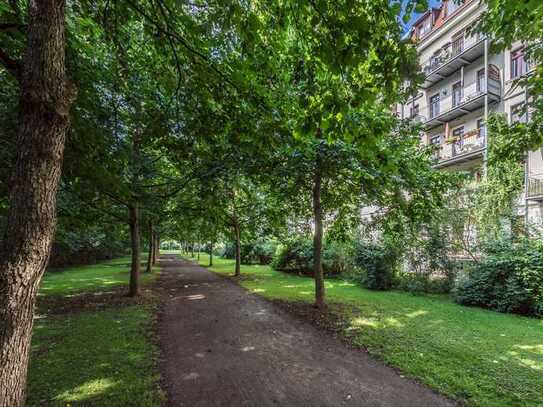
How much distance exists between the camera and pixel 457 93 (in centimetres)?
1984

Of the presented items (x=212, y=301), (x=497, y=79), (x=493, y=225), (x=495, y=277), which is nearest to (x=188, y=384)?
(x=212, y=301)

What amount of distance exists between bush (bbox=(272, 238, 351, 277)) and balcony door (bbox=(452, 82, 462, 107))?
13613 mm

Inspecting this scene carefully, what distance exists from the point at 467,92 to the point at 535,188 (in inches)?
311

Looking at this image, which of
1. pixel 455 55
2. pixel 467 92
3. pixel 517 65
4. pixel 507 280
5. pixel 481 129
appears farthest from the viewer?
pixel 455 55

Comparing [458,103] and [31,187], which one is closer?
[31,187]

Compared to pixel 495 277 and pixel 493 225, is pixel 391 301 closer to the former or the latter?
pixel 495 277

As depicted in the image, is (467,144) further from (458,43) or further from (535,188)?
(458,43)

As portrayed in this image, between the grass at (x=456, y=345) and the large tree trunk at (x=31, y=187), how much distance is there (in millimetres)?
5106

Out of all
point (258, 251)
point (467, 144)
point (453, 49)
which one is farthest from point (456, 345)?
point (258, 251)

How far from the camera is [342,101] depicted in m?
3.50

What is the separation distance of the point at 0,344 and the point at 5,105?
5.74 meters

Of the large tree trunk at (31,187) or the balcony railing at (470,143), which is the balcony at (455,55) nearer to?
the balcony railing at (470,143)

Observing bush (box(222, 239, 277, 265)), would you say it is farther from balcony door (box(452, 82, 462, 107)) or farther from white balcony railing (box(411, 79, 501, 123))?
balcony door (box(452, 82, 462, 107))

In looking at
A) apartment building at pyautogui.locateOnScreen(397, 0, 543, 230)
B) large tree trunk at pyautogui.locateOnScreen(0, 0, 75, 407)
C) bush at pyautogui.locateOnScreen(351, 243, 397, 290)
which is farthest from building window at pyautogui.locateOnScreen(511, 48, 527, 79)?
large tree trunk at pyautogui.locateOnScreen(0, 0, 75, 407)
